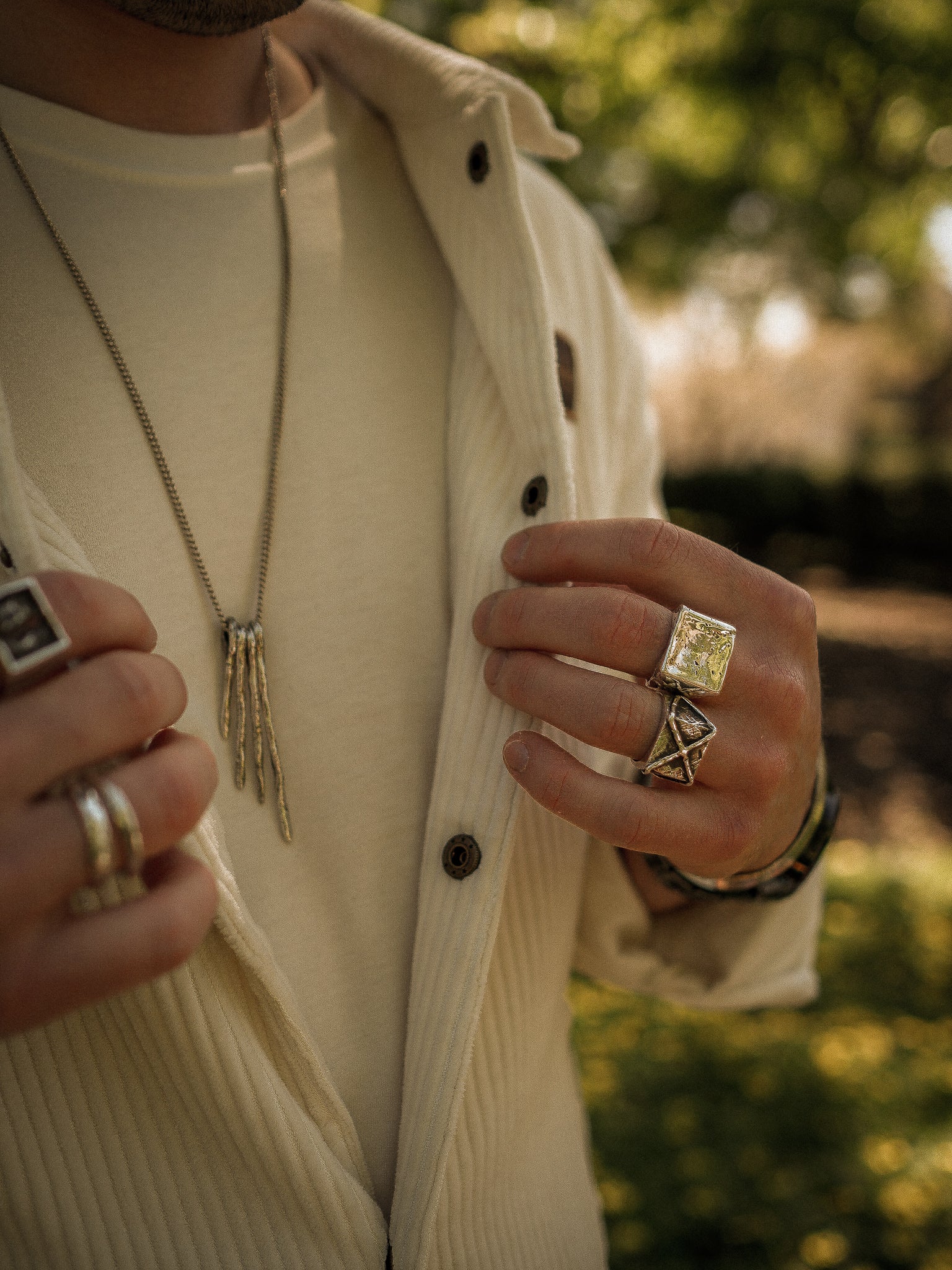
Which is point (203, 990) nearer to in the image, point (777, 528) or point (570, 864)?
point (570, 864)

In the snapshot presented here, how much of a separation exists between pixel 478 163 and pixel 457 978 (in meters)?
1.11

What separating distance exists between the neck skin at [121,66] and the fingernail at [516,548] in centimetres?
76

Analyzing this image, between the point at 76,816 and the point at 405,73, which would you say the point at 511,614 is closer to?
the point at 76,816

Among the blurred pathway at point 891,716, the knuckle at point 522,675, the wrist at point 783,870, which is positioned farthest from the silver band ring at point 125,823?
the blurred pathway at point 891,716

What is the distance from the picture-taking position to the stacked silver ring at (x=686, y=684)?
959 mm

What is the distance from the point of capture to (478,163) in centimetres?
128

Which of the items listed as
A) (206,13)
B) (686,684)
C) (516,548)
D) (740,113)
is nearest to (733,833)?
(686,684)

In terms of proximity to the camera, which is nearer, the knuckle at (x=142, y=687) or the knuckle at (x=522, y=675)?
the knuckle at (x=142, y=687)

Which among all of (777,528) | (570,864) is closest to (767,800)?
(570,864)

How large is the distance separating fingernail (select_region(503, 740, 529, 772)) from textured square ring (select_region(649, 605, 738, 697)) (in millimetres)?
162

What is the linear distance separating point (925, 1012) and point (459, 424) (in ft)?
13.0

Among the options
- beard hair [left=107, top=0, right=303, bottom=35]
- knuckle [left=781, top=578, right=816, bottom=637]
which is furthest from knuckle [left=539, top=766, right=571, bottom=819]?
beard hair [left=107, top=0, right=303, bottom=35]

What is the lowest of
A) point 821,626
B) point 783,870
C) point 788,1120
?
point 821,626

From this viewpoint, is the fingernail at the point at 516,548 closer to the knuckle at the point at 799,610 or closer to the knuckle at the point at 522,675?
the knuckle at the point at 522,675
